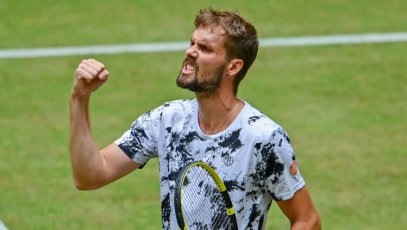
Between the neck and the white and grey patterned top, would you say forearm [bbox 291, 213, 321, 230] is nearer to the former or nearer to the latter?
the white and grey patterned top

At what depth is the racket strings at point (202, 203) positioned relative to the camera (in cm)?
750

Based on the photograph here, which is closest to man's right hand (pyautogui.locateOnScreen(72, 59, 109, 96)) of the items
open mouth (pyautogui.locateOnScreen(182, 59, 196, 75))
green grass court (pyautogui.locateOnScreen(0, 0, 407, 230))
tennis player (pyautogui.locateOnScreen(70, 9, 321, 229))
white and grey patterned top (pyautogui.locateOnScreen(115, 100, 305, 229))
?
tennis player (pyautogui.locateOnScreen(70, 9, 321, 229))

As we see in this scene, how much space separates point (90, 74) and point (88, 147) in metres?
0.54

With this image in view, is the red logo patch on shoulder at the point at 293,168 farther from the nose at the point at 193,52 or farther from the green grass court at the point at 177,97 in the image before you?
the green grass court at the point at 177,97

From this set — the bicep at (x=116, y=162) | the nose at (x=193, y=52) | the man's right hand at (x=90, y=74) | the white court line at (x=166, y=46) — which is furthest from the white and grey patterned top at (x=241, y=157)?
the white court line at (x=166, y=46)

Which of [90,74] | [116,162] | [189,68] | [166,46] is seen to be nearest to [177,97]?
[166,46]

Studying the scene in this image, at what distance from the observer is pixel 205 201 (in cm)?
759

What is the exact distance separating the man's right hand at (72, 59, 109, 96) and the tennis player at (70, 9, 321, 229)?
0.66 ft

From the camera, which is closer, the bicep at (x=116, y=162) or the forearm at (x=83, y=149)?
the forearm at (x=83, y=149)

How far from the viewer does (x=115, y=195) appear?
12797 millimetres

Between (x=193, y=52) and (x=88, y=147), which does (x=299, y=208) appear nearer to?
(x=193, y=52)

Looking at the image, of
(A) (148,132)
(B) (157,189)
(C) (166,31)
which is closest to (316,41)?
(C) (166,31)

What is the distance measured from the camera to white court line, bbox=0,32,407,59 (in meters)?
16.6

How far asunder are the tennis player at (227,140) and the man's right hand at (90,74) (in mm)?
201
